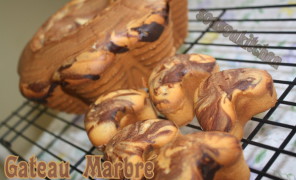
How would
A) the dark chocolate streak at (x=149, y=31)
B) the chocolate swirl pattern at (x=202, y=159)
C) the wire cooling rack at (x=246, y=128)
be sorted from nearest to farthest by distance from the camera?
the chocolate swirl pattern at (x=202, y=159) < the wire cooling rack at (x=246, y=128) < the dark chocolate streak at (x=149, y=31)

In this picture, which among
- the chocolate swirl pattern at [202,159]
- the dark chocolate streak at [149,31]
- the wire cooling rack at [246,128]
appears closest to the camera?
the chocolate swirl pattern at [202,159]

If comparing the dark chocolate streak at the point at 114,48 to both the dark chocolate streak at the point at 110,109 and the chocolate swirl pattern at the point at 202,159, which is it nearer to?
the dark chocolate streak at the point at 110,109

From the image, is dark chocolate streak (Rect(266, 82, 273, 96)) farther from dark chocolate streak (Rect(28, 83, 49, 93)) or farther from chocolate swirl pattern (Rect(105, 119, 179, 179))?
dark chocolate streak (Rect(28, 83, 49, 93))

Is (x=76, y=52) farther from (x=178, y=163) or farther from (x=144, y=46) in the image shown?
(x=178, y=163)

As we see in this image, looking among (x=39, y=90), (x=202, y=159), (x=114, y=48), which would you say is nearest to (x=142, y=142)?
(x=202, y=159)

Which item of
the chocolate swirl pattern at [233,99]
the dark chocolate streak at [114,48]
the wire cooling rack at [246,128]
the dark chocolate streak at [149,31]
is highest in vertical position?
the dark chocolate streak at [149,31]

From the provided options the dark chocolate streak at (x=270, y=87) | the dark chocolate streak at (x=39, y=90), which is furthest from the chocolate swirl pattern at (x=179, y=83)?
the dark chocolate streak at (x=39, y=90)

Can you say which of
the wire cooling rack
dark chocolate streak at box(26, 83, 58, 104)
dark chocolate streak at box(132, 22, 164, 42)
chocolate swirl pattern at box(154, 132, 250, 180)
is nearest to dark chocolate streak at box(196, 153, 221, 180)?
chocolate swirl pattern at box(154, 132, 250, 180)

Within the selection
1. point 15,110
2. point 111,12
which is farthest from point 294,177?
point 15,110
